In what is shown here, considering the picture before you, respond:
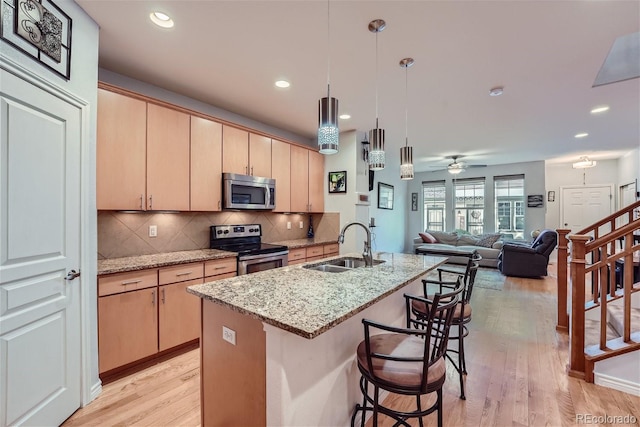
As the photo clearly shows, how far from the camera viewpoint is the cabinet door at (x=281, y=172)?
12.7ft

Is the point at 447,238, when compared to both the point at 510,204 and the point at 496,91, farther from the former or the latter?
the point at 496,91

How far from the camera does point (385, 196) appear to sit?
758 cm

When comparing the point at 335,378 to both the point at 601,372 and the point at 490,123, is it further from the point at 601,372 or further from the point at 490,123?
the point at 490,123

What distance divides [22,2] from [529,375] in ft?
13.4

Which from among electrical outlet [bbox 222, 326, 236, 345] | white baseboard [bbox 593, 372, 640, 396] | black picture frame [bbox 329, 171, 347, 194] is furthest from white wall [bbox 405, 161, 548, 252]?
electrical outlet [bbox 222, 326, 236, 345]

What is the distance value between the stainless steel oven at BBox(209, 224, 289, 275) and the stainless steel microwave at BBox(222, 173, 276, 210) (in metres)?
0.39

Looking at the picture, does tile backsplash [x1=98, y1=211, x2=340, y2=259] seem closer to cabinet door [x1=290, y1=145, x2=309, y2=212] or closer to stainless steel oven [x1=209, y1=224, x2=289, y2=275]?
stainless steel oven [x1=209, y1=224, x2=289, y2=275]

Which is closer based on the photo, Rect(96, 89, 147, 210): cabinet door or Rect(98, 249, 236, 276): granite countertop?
Rect(98, 249, 236, 276): granite countertop

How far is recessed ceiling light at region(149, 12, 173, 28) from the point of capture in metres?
1.89

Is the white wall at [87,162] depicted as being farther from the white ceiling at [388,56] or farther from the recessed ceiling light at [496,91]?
the recessed ceiling light at [496,91]

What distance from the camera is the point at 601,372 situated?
210cm

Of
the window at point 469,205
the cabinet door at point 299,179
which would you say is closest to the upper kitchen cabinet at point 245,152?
the cabinet door at point 299,179

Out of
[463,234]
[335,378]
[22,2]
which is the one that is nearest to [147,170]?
[22,2]

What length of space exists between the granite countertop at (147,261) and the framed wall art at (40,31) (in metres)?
1.31
